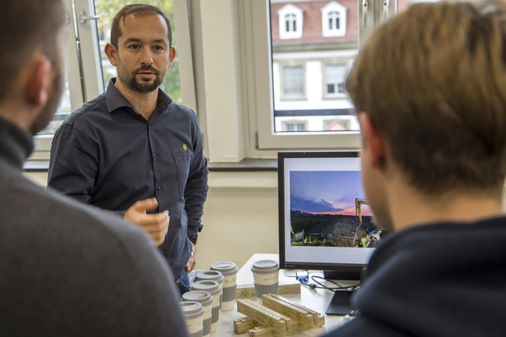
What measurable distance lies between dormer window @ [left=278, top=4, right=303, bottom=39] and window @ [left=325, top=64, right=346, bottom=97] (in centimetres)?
25

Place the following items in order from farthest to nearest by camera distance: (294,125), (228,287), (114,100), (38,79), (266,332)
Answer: (294,125) < (114,100) < (228,287) < (266,332) < (38,79)

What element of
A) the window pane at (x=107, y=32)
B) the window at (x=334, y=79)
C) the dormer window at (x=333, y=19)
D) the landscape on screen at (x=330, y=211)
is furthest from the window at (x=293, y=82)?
the landscape on screen at (x=330, y=211)

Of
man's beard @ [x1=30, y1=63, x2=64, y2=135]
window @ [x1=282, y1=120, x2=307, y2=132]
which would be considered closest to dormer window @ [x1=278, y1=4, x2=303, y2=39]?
window @ [x1=282, y1=120, x2=307, y2=132]

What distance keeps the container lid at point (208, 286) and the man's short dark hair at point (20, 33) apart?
Answer: 101 centimetres

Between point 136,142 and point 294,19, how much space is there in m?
1.35

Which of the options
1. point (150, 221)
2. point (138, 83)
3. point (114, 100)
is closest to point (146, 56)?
point (138, 83)

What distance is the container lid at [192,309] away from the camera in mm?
1372

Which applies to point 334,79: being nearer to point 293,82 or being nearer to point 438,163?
point 293,82

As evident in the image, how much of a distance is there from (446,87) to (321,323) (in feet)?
3.60

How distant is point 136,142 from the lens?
196 cm

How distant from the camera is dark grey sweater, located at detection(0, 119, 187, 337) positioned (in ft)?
2.00

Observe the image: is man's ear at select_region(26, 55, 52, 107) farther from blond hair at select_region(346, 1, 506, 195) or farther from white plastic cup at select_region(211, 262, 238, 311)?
white plastic cup at select_region(211, 262, 238, 311)

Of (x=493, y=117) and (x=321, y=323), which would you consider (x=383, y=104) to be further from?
(x=321, y=323)

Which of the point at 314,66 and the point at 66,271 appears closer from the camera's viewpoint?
the point at 66,271
